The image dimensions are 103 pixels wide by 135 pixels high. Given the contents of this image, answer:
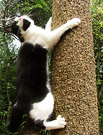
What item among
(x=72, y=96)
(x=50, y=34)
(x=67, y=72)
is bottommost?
(x=72, y=96)

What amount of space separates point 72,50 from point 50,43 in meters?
0.38

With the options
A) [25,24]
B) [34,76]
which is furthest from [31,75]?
[25,24]

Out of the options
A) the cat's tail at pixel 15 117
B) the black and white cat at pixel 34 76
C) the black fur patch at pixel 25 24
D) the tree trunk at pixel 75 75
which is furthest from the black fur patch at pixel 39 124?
the black fur patch at pixel 25 24

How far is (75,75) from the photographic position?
150 cm

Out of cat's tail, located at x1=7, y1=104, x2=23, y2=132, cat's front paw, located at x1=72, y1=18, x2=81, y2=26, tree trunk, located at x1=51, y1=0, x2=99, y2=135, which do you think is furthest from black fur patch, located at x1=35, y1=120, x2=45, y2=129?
cat's front paw, located at x1=72, y1=18, x2=81, y2=26

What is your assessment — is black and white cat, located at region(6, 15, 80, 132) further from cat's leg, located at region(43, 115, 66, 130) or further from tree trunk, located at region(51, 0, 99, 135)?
tree trunk, located at region(51, 0, 99, 135)

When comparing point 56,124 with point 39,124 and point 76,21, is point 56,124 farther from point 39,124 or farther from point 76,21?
point 76,21

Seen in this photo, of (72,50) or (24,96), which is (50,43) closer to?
(72,50)

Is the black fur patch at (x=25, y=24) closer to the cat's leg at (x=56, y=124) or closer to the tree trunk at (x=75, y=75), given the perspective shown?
the tree trunk at (x=75, y=75)

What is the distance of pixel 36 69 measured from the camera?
185 cm

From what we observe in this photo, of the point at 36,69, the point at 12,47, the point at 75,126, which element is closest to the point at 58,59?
the point at 36,69

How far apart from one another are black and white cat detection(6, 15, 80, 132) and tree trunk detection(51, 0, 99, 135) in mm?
110

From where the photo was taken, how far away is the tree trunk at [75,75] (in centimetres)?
140

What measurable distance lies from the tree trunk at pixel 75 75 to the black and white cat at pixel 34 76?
110 millimetres
